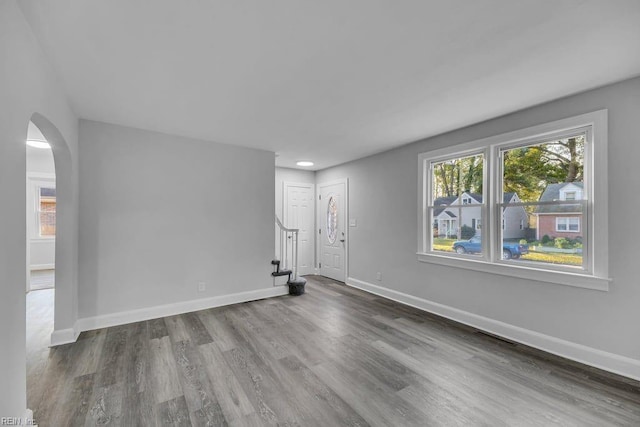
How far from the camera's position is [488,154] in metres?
3.10

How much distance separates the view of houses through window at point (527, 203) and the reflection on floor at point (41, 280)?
683 cm

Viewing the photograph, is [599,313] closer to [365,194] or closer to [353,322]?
[353,322]

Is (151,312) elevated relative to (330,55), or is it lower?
lower

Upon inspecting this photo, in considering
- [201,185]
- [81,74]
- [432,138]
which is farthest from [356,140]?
[81,74]

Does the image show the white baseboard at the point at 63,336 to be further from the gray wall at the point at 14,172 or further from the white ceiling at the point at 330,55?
the white ceiling at the point at 330,55

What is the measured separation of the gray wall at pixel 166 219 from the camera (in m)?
3.14

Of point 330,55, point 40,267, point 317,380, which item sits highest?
point 330,55

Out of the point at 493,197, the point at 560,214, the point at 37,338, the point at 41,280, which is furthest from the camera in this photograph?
the point at 41,280

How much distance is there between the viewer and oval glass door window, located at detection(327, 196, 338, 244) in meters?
5.65

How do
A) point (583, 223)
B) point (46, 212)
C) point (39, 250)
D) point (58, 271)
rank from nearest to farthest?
1. point (583, 223)
2. point (58, 271)
3. point (39, 250)
4. point (46, 212)

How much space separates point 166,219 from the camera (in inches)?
140

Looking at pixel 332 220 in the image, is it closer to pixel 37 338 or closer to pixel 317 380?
pixel 317 380

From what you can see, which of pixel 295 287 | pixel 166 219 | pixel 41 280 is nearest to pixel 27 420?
pixel 166 219

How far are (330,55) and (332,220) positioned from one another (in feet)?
13.5
